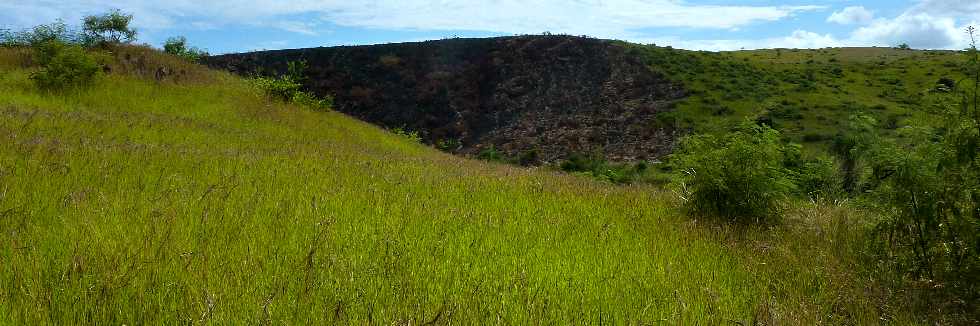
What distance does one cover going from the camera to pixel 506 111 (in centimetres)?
4034

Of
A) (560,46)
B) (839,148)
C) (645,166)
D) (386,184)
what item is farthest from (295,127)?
(560,46)

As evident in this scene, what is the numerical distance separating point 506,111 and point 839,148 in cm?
2232

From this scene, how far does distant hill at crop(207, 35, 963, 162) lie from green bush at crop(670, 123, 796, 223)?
24.0 m

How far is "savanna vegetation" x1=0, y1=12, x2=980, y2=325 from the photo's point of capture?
10.4ft

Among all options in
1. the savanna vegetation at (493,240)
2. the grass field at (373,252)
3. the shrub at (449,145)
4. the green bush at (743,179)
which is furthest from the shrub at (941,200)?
the shrub at (449,145)

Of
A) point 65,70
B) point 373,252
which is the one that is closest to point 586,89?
point 65,70

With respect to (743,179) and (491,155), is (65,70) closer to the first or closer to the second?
(743,179)

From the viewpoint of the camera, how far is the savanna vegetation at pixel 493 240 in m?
3.16

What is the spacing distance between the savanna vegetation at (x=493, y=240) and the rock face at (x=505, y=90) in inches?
967

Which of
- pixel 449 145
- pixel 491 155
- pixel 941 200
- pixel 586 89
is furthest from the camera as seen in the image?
pixel 586 89

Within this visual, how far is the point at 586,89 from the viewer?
41.0 m

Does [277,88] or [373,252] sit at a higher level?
[277,88]

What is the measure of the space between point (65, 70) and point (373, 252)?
1523 centimetres

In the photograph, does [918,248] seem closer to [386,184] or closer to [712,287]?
[712,287]
